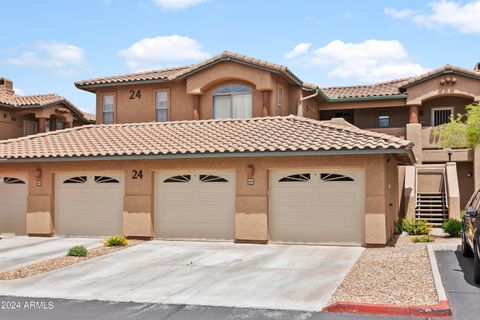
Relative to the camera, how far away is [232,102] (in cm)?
2408

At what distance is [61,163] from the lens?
21062 millimetres

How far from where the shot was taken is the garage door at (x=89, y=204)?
67.7 feet

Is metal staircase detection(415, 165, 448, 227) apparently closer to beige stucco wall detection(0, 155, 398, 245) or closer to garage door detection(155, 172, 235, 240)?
beige stucco wall detection(0, 155, 398, 245)

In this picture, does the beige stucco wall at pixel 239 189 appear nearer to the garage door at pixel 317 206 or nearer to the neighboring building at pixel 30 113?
the garage door at pixel 317 206

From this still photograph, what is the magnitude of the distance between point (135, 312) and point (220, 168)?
32.3ft

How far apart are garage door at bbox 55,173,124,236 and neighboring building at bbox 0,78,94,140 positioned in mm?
11738

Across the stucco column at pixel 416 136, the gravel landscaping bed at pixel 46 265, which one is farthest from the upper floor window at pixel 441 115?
the gravel landscaping bed at pixel 46 265

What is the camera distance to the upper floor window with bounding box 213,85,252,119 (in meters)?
23.9

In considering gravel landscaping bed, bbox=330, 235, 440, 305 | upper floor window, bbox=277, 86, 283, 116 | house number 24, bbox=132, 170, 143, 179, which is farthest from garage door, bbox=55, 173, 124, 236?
gravel landscaping bed, bbox=330, 235, 440, 305

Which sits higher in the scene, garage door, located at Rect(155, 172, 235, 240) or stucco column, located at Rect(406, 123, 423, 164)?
stucco column, located at Rect(406, 123, 423, 164)

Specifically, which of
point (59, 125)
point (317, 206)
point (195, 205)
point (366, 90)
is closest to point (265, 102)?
point (195, 205)

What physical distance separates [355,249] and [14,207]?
1359 centimetres

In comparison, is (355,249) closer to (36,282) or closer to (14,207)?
(36,282)

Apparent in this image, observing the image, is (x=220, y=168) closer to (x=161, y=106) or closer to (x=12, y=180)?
(x=161, y=106)
